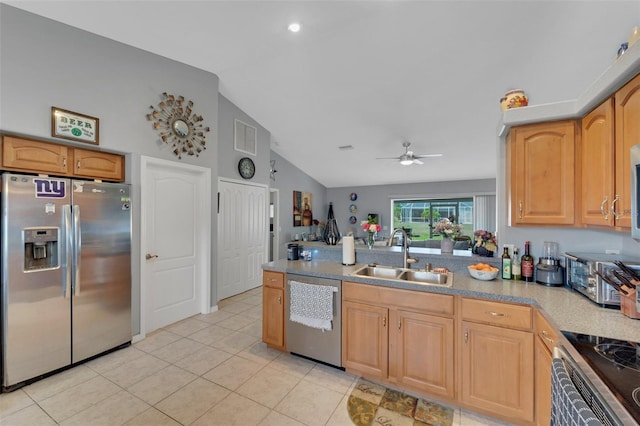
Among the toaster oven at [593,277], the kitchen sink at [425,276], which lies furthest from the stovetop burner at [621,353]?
the kitchen sink at [425,276]

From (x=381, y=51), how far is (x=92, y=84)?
294 centimetres

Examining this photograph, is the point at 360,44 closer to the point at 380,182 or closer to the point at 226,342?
the point at 226,342

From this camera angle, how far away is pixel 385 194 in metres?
8.12

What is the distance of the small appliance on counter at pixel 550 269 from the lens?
6.09ft

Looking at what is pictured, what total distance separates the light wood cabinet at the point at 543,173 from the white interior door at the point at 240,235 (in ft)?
12.1

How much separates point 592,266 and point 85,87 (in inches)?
166

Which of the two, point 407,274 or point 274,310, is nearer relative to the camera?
point 407,274

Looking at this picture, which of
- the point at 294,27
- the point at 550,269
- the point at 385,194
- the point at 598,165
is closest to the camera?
the point at 598,165

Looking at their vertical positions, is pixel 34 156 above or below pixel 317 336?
above

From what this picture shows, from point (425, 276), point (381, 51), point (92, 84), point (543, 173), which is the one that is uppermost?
point (381, 51)

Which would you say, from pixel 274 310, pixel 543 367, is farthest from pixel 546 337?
pixel 274 310

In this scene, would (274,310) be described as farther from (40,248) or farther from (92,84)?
(92,84)

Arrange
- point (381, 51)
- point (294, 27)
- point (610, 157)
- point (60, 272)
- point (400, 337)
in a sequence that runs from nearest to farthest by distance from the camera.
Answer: point (610, 157) → point (400, 337) → point (60, 272) → point (294, 27) → point (381, 51)

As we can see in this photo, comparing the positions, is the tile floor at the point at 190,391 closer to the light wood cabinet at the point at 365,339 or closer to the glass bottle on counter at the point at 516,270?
the light wood cabinet at the point at 365,339
